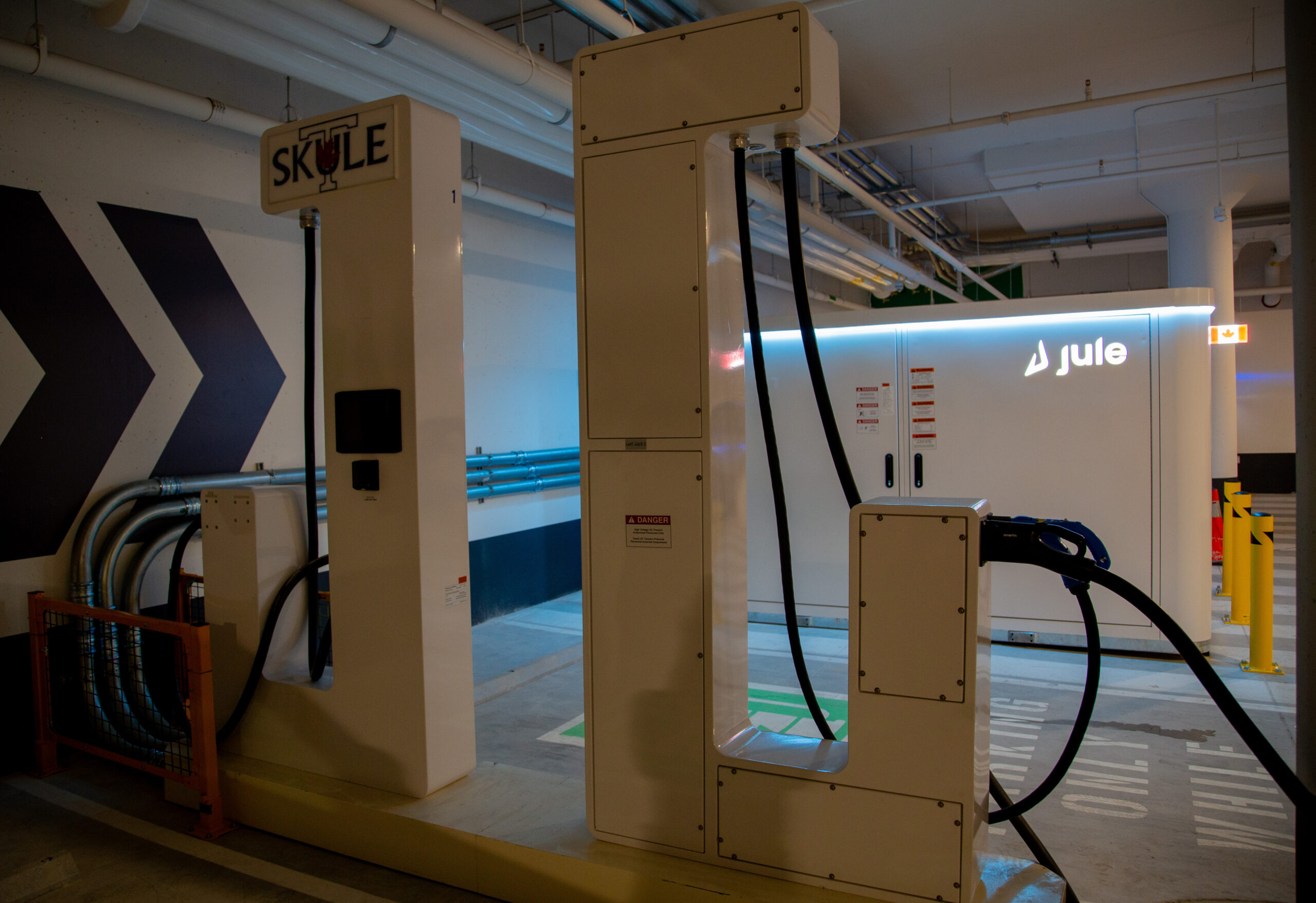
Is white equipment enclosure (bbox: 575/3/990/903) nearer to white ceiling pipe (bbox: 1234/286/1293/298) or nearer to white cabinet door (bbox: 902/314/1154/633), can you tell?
white cabinet door (bbox: 902/314/1154/633)

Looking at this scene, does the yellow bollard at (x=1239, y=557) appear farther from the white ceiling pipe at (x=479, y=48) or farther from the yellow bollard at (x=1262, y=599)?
the white ceiling pipe at (x=479, y=48)

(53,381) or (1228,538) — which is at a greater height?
(53,381)

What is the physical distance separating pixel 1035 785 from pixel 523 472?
4310 millimetres

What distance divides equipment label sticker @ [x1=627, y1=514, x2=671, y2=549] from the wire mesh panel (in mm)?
1880

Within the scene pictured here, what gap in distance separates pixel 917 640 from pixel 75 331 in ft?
13.0

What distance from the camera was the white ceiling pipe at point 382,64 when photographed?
3174 mm

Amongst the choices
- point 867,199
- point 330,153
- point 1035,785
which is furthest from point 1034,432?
point 330,153

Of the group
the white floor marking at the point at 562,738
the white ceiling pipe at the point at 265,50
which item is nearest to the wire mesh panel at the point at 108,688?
the white floor marking at the point at 562,738

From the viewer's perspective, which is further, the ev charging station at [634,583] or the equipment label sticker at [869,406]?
the equipment label sticker at [869,406]

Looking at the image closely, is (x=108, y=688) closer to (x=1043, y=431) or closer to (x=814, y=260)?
(x=1043, y=431)

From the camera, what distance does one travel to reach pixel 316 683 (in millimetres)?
3055

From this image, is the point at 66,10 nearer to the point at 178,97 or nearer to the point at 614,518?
the point at 178,97

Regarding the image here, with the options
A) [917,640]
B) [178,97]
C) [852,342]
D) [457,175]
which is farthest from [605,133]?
[852,342]

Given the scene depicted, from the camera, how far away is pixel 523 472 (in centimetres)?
656
